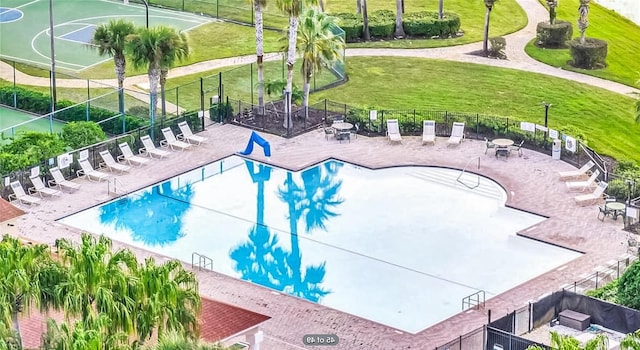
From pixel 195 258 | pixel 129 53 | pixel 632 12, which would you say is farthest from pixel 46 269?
pixel 632 12

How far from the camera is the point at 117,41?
62250 millimetres

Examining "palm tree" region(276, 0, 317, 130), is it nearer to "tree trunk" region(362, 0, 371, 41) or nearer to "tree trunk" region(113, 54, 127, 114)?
"tree trunk" region(113, 54, 127, 114)

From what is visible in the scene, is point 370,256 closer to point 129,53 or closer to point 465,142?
point 465,142

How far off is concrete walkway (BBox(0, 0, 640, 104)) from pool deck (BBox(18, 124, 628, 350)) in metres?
9.19

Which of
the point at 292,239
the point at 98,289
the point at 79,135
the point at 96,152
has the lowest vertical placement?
the point at 292,239

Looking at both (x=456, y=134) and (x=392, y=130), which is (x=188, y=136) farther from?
(x=456, y=134)

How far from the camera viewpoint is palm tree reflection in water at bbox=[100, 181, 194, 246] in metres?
53.0

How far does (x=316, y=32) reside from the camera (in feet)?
205

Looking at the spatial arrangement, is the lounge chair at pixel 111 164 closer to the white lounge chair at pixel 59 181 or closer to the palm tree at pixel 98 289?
the white lounge chair at pixel 59 181

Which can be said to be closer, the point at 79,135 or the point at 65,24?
the point at 79,135

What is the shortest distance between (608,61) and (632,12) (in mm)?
12662

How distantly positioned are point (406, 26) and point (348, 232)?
26871 mm

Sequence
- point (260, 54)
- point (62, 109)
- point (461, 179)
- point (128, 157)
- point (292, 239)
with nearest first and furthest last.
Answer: point (292, 239)
point (461, 179)
point (128, 157)
point (62, 109)
point (260, 54)

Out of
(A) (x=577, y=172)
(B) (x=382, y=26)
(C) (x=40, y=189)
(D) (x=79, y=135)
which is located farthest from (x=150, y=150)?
(B) (x=382, y=26)
